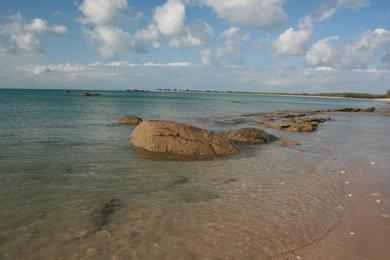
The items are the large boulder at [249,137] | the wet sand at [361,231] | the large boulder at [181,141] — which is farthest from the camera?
the large boulder at [249,137]

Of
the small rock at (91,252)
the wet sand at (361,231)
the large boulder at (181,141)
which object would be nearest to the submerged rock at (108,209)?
the small rock at (91,252)

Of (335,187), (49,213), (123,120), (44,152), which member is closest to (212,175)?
(335,187)

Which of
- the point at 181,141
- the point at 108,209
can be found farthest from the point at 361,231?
the point at 181,141

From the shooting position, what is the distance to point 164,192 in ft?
33.5

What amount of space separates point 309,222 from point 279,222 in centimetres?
79

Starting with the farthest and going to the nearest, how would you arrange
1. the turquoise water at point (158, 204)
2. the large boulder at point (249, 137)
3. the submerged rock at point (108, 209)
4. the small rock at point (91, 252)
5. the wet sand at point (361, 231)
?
the large boulder at point (249, 137) < the submerged rock at point (108, 209) < the turquoise water at point (158, 204) < the wet sand at point (361, 231) < the small rock at point (91, 252)

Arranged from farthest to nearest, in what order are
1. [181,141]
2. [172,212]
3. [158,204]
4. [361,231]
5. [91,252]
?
[181,141], [158,204], [172,212], [361,231], [91,252]

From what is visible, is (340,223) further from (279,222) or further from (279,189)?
(279,189)

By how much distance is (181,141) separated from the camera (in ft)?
52.6

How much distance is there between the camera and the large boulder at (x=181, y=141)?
1589 centimetres

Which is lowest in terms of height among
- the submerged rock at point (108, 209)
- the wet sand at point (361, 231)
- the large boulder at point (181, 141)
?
the wet sand at point (361, 231)

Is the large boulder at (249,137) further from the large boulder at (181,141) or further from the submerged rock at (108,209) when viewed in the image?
the submerged rock at (108,209)

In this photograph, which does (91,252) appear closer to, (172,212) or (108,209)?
(108,209)

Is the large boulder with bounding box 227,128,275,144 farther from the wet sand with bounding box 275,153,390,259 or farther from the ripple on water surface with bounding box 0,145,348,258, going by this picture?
the wet sand with bounding box 275,153,390,259
